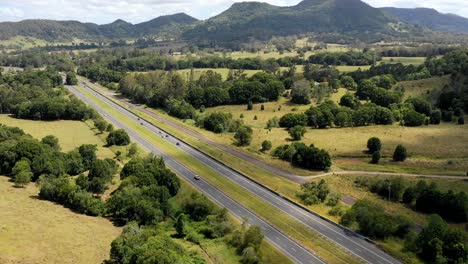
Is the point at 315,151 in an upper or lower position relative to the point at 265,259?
upper

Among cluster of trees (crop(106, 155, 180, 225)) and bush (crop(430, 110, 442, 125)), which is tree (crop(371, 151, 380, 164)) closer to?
bush (crop(430, 110, 442, 125))

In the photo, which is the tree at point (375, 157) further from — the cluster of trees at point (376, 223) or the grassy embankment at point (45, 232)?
the grassy embankment at point (45, 232)

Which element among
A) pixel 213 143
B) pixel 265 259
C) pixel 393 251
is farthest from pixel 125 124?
pixel 393 251

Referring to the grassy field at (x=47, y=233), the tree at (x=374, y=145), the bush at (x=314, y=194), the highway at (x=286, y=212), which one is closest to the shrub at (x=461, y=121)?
the tree at (x=374, y=145)

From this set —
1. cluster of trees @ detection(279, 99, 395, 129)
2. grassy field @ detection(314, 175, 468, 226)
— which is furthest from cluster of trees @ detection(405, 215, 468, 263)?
cluster of trees @ detection(279, 99, 395, 129)

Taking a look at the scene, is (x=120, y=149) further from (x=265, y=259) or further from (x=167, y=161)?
(x=265, y=259)

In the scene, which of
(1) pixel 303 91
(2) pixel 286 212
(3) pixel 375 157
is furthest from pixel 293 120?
(2) pixel 286 212
